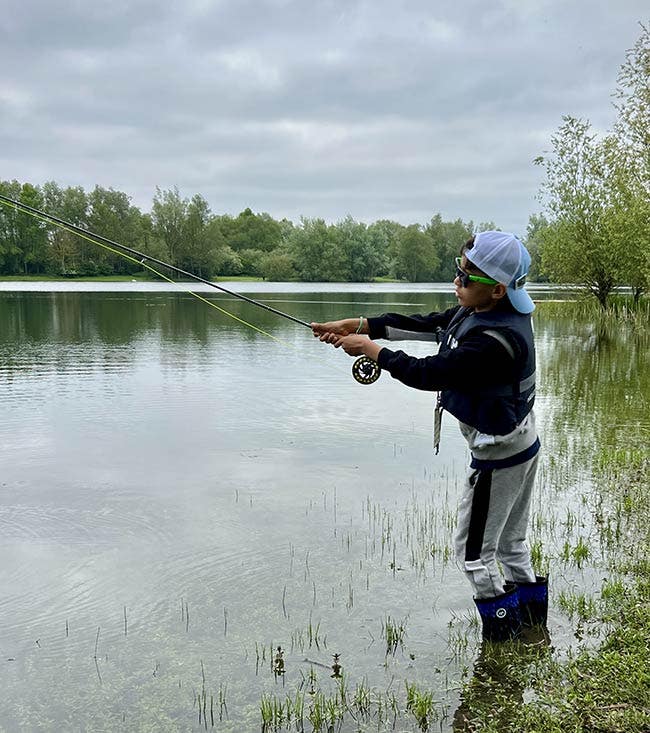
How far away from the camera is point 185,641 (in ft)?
16.6

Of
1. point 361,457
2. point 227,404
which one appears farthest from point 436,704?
point 227,404

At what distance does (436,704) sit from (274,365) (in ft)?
49.2

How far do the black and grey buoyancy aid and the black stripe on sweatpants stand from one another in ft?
0.98

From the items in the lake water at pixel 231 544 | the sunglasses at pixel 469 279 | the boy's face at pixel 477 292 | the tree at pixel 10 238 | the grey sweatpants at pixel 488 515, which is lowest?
the lake water at pixel 231 544

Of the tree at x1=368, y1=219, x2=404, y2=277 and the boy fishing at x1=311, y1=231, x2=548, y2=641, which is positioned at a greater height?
the tree at x1=368, y1=219, x2=404, y2=277

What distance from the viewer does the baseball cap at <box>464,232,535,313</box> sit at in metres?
4.11

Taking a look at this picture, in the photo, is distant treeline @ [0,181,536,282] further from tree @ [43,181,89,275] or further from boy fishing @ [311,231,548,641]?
boy fishing @ [311,231,548,641]

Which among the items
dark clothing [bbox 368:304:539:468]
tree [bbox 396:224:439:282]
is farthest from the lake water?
tree [bbox 396:224:439:282]

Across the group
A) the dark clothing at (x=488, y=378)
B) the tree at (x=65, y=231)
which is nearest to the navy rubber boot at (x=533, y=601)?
the dark clothing at (x=488, y=378)

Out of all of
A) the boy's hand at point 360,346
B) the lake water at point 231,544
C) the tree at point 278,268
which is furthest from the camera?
the tree at point 278,268

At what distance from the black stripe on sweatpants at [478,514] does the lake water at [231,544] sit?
0.78m

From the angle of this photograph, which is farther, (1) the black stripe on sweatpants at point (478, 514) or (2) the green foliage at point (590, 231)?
(2) the green foliage at point (590, 231)

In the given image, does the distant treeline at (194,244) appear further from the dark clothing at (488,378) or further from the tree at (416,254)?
the dark clothing at (488,378)

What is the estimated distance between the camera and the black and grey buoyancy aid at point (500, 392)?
412cm
